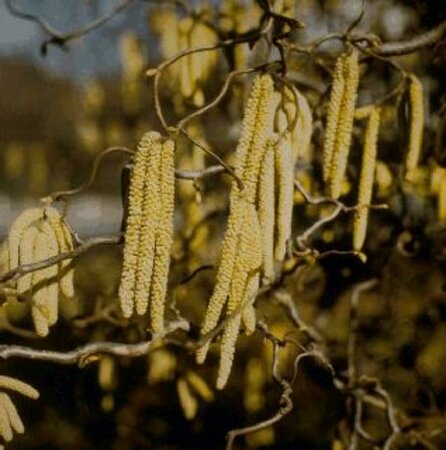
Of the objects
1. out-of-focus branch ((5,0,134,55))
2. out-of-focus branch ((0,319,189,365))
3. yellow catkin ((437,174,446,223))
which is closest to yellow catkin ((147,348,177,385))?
yellow catkin ((437,174,446,223))

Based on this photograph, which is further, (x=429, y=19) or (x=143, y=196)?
(x=429, y=19)

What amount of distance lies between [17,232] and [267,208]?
0.49m

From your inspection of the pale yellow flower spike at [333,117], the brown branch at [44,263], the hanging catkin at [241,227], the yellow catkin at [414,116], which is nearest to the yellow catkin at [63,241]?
the brown branch at [44,263]

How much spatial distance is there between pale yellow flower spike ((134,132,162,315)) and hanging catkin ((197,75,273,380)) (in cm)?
11

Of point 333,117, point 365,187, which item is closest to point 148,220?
point 333,117

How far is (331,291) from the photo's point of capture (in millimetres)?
3338

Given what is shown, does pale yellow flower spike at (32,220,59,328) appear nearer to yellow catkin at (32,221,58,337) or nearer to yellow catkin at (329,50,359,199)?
yellow catkin at (32,221,58,337)

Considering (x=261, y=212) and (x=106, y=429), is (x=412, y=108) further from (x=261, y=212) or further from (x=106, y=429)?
(x=106, y=429)

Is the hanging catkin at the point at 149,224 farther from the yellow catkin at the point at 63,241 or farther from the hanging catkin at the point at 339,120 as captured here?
the hanging catkin at the point at 339,120

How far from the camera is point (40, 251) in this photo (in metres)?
1.72

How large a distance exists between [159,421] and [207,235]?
1.29 meters

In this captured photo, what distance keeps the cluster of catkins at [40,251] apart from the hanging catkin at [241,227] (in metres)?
0.34

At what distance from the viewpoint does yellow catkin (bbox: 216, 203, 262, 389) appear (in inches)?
59.9

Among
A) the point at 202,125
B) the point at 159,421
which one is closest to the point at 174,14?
the point at 202,125
